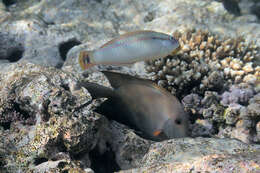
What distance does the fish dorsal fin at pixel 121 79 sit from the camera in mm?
2395

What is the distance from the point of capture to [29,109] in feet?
9.79

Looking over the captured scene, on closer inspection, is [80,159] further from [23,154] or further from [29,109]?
[29,109]

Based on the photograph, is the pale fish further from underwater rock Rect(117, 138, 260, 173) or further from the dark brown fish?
A: underwater rock Rect(117, 138, 260, 173)

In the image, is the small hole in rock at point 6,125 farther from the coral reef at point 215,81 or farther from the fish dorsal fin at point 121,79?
the coral reef at point 215,81

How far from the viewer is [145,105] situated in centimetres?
238

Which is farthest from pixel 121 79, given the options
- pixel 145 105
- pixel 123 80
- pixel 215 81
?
pixel 215 81

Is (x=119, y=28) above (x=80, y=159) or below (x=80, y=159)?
above

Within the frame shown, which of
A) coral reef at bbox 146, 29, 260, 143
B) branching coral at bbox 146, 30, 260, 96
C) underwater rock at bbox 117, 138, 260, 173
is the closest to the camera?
underwater rock at bbox 117, 138, 260, 173

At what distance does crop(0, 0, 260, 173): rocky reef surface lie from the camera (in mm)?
Answer: 2377

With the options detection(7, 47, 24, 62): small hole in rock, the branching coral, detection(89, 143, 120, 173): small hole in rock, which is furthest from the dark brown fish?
detection(7, 47, 24, 62): small hole in rock

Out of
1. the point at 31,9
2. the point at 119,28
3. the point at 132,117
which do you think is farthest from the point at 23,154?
the point at 31,9

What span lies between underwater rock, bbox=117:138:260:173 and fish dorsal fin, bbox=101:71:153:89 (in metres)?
0.76

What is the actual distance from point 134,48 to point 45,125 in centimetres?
145

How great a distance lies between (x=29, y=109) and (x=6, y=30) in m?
3.77
